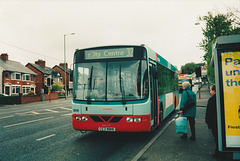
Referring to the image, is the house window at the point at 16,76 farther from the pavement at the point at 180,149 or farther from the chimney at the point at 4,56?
the pavement at the point at 180,149

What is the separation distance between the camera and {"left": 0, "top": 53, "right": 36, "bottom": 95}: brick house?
4379cm

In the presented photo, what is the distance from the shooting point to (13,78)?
4678 centimetres

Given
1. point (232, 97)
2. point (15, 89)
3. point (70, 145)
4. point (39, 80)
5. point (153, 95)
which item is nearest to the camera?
point (232, 97)

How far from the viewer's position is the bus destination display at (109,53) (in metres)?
6.91

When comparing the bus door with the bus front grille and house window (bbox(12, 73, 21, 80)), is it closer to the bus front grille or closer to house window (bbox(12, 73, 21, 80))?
the bus front grille

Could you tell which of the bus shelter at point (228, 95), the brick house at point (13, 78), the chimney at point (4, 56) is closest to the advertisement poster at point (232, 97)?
the bus shelter at point (228, 95)

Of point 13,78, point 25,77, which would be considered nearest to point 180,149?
point 13,78

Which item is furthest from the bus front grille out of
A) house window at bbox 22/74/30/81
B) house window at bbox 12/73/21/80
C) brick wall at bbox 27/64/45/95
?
brick wall at bbox 27/64/45/95

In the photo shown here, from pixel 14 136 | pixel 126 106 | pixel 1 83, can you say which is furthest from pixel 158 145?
pixel 1 83

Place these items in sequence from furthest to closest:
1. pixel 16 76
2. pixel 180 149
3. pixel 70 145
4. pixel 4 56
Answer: pixel 4 56
pixel 16 76
pixel 70 145
pixel 180 149

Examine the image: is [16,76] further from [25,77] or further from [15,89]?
[25,77]

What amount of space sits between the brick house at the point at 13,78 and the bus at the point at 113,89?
1637 inches

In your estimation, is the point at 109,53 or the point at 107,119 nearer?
the point at 107,119

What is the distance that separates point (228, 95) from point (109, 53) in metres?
3.73
